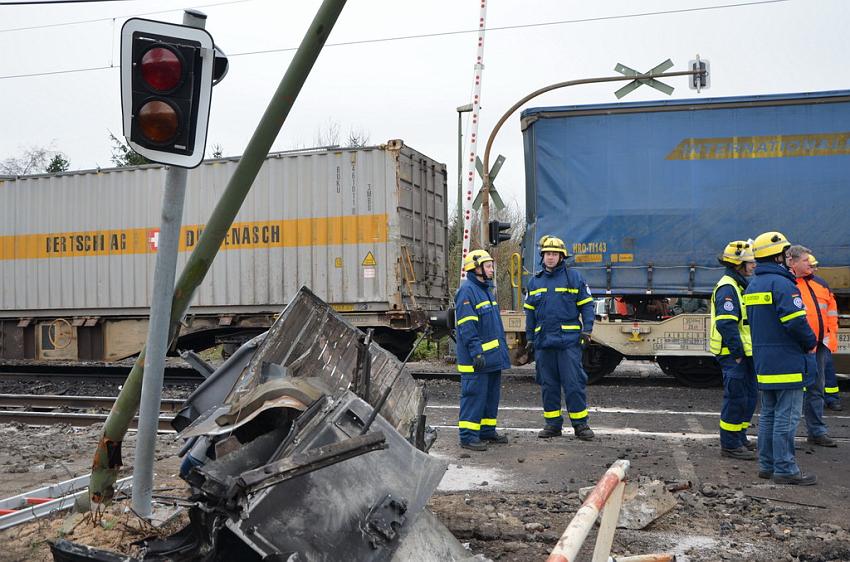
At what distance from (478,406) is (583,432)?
1.07 meters

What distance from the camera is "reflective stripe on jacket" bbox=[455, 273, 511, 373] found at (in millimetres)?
7371

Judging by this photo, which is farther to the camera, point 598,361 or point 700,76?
point 700,76

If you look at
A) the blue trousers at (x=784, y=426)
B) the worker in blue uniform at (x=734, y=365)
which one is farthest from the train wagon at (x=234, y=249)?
the blue trousers at (x=784, y=426)

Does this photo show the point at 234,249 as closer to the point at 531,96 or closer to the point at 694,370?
the point at 531,96

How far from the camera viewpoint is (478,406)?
7.31 m

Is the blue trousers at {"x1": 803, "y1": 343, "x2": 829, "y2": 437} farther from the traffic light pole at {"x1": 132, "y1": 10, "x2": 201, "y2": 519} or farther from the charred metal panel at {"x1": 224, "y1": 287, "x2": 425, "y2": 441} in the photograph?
the traffic light pole at {"x1": 132, "y1": 10, "x2": 201, "y2": 519}

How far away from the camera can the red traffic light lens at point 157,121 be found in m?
3.28

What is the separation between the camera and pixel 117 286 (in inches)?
568

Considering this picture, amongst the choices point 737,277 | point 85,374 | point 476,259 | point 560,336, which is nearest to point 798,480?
point 737,277

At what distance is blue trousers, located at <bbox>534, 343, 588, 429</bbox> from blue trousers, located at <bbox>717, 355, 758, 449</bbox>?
1296 millimetres

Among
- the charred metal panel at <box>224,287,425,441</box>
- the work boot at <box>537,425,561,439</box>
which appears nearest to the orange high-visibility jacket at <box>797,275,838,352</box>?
the work boot at <box>537,425,561,439</box>

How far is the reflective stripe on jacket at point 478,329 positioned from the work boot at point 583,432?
908 mm

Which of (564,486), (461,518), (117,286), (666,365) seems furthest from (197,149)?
(117,286)

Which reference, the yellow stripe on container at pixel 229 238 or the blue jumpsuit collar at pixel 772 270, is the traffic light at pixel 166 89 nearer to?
the blue jumpsuit collar at pixel 772 270
